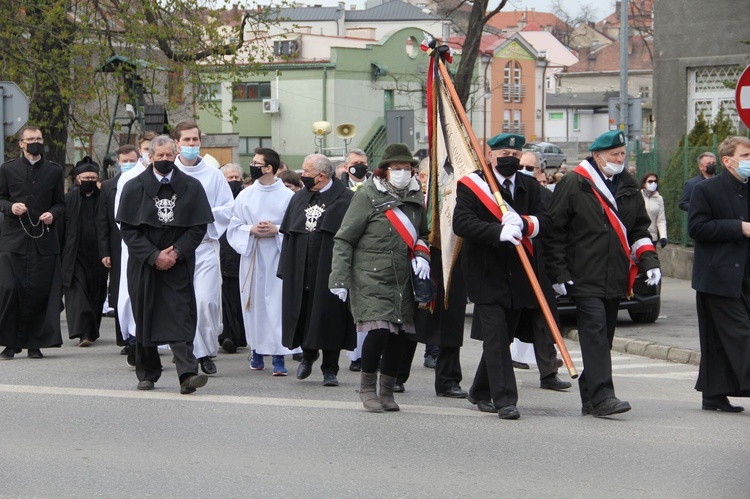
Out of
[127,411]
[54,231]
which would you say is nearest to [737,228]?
[127,411]

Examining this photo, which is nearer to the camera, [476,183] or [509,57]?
[476,183]

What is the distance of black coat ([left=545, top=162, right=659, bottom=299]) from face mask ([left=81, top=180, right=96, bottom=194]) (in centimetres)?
626

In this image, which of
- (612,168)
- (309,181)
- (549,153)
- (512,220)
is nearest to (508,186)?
(512,220)

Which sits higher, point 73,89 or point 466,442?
point 73,89

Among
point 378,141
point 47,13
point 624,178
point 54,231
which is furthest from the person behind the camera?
point 378,141

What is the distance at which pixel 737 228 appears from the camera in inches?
363

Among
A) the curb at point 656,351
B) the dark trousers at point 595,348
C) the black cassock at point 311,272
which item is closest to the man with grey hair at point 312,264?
the black cassock at point 311,272

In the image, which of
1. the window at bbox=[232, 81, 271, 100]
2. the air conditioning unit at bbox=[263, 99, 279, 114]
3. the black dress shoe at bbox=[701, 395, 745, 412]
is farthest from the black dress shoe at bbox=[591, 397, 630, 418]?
the window at bbox=[232, 81, 271, 100]

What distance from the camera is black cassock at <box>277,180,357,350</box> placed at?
409 inches

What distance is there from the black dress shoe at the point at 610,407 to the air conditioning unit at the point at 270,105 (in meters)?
59.6

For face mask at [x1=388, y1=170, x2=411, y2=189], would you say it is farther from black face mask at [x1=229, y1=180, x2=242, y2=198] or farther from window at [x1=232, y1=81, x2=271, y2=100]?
window at [x1=232, y1=81, x2=271, y2=100]

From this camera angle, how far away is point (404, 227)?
9.05m

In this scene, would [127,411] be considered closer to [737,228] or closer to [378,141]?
[737,228]

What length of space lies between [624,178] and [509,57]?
83.1 meters
